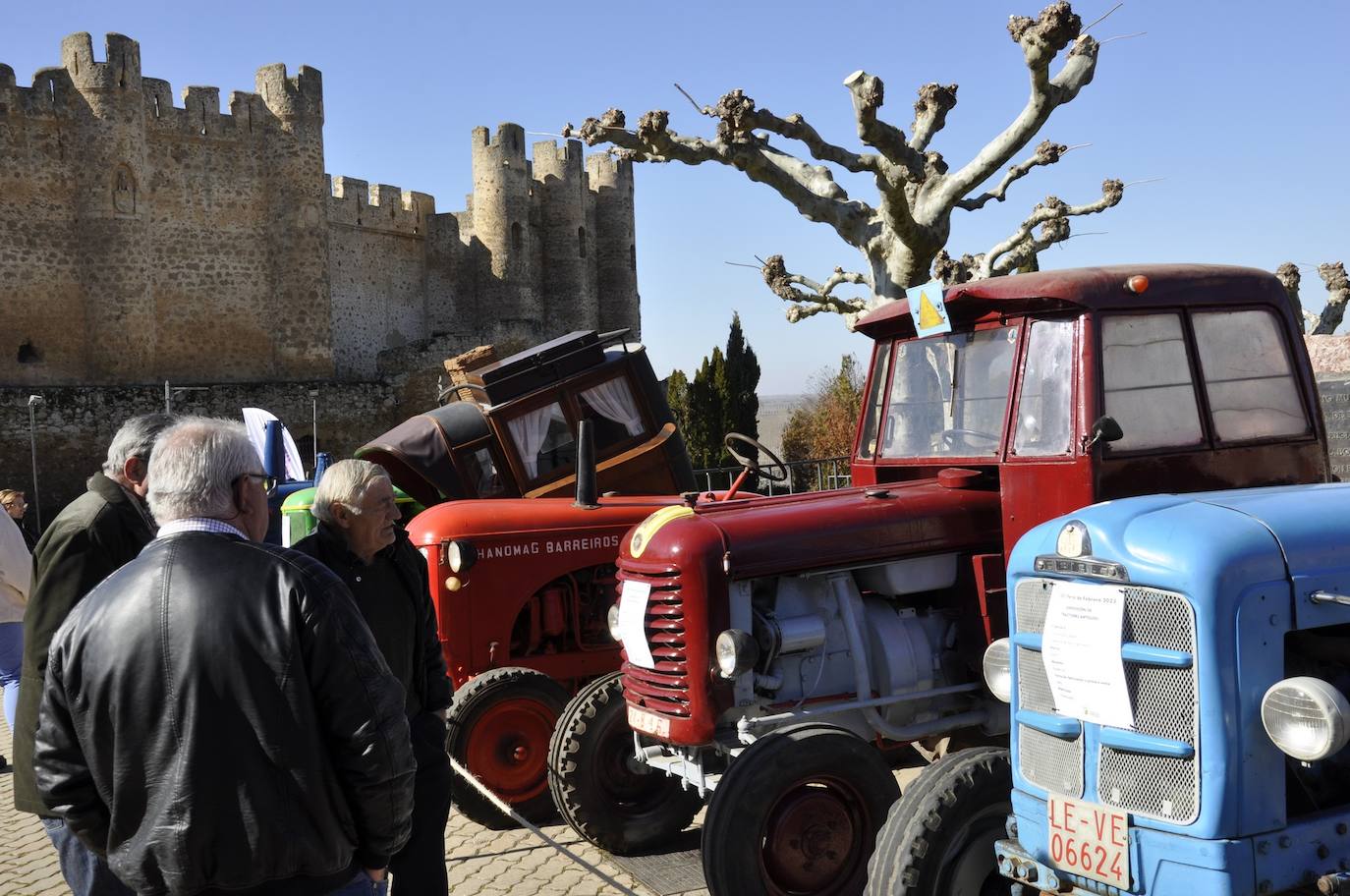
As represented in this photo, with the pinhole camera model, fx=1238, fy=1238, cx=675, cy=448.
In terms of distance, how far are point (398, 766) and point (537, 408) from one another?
A: 5443 mm

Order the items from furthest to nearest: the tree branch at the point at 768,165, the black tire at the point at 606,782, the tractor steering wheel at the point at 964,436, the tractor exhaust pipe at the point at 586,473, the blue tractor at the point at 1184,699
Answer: the tree branch at the point at 768,165 < the tractor exhaust pipe at the point at 586,473 < the black tire at the point at 606,782 < the tractor steering wheel at the point at 964,436 < the blue tractor at the point at 1184,699

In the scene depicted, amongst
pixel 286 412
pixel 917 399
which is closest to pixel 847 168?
pixel 917 399

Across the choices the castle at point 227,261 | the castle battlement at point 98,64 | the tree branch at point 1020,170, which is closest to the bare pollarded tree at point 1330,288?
the tree branch at point 1020,170

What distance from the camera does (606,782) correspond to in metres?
5.39

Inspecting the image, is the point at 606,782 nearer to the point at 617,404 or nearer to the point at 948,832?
the point at 948,832

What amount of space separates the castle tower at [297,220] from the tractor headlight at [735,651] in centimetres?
3491

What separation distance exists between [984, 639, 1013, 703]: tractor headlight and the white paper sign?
1324 mm

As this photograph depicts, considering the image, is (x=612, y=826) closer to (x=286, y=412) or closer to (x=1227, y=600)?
(x=1227, y=600)

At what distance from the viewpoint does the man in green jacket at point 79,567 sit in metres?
Answer: 3.33

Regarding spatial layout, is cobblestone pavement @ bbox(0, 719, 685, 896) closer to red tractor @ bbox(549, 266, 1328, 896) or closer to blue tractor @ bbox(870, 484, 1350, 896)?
red tractor @ bbox(549, 266, 1328, 896)

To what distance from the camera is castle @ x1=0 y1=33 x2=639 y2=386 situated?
32.8 metres

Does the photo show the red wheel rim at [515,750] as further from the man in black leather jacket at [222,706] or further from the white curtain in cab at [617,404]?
the man in black leather jacket at [222,706]

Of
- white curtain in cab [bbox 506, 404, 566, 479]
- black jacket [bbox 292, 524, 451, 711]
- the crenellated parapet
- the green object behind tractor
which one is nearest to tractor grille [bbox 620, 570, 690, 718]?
black jacket [bbox 292, 524, 451, 711]

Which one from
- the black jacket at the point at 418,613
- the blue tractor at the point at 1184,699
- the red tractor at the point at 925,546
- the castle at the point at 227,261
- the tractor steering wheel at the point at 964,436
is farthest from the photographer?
the castle at the point at 227,261
